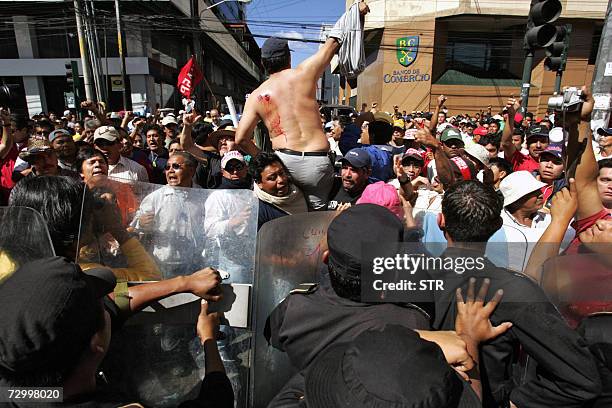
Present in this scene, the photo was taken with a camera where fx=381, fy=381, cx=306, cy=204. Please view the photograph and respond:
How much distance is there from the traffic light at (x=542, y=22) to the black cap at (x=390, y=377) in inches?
235

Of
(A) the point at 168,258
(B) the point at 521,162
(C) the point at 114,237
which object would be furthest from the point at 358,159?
(B) the point at 521,162

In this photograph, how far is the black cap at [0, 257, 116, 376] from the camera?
88cm

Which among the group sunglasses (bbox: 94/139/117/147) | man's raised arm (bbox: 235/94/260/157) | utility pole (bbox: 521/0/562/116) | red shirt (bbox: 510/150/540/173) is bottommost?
red shirt (bbox: 510/150/540/173)

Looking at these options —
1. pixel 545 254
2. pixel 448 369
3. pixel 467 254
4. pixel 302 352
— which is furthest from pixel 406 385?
pixel 545 254

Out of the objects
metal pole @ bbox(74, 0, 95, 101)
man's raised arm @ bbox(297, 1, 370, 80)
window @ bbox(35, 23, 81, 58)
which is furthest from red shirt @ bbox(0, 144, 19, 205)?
window @ bbox(35, 23, 81, 58)

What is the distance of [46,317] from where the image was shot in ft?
2.97

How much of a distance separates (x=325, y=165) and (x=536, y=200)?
1.30m

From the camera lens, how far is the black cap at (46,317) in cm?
88

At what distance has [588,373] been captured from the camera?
1.15m

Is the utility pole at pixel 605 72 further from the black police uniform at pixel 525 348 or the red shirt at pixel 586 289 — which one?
the black police uniform at pixel 525 348

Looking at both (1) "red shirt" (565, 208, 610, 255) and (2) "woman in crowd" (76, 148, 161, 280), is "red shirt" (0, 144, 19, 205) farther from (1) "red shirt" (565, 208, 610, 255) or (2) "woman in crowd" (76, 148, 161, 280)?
(1) "red shirt" (565, 208, 610, 255)

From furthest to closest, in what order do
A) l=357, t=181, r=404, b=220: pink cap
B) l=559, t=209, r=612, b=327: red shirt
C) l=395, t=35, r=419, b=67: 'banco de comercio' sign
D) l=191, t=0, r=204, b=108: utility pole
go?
l=395, t=35, r=419, b=67: 'banco de comercio' sign, l=191, t=0, r=204, b=108: utility pole, l=357, t=181, r=404, b=220: pink cap, l=559, t=209, r=612, b=327: red shirt

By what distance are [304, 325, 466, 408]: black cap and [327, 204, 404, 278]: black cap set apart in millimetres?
302

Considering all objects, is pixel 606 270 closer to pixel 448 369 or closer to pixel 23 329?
pixel 448 369
